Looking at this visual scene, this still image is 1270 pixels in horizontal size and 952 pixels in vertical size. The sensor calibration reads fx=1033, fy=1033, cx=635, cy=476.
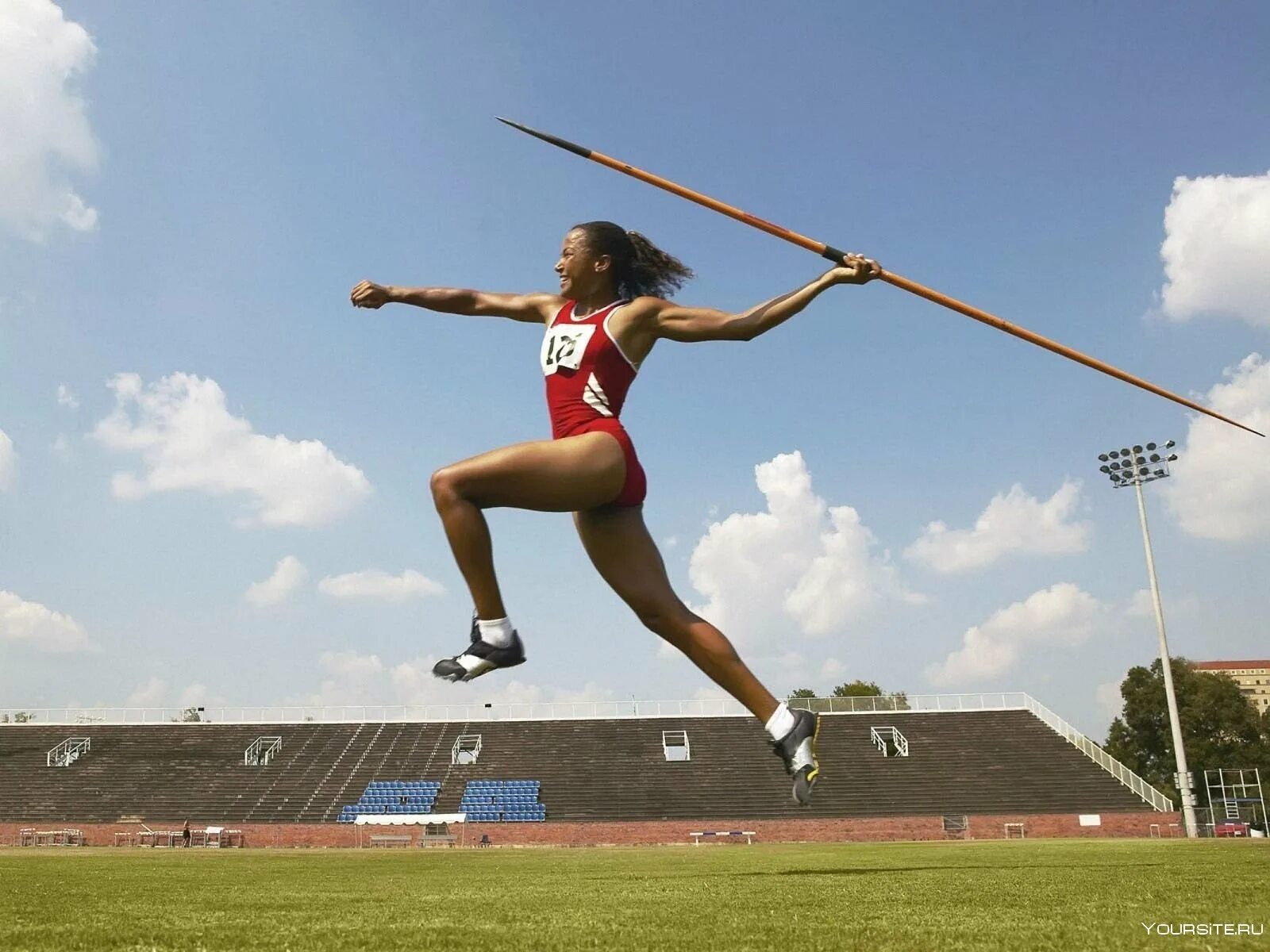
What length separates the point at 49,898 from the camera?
278 inches

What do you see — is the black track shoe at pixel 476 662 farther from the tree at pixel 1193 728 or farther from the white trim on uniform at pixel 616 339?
the tree at pixel 1193 728

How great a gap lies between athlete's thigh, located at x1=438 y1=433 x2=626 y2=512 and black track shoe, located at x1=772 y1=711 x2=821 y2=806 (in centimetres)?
153

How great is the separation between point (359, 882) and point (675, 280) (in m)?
6.63

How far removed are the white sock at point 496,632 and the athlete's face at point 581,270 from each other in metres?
1.67

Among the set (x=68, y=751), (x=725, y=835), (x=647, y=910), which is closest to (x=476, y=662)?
(x=647, y=910)

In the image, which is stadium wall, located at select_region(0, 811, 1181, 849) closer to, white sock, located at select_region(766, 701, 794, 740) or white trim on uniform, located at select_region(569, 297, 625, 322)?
white sock, located at select_region(766, 701, 794, 740)

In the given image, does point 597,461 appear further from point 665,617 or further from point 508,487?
point 665,617

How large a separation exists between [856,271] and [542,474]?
1.89m

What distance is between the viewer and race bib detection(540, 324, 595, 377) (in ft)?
15.5

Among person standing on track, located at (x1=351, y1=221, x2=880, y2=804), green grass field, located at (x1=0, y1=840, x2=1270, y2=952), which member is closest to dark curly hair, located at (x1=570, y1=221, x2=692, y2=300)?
person standing on track, located at (x1=351, y1=221, x2=880, y2=804)

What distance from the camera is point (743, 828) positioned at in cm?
3600

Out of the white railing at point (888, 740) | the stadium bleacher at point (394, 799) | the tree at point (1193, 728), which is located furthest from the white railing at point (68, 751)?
the tree at point (1193, 728)

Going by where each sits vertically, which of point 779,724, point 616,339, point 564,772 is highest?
point 616,339

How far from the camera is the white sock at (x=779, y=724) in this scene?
16.3 feet
